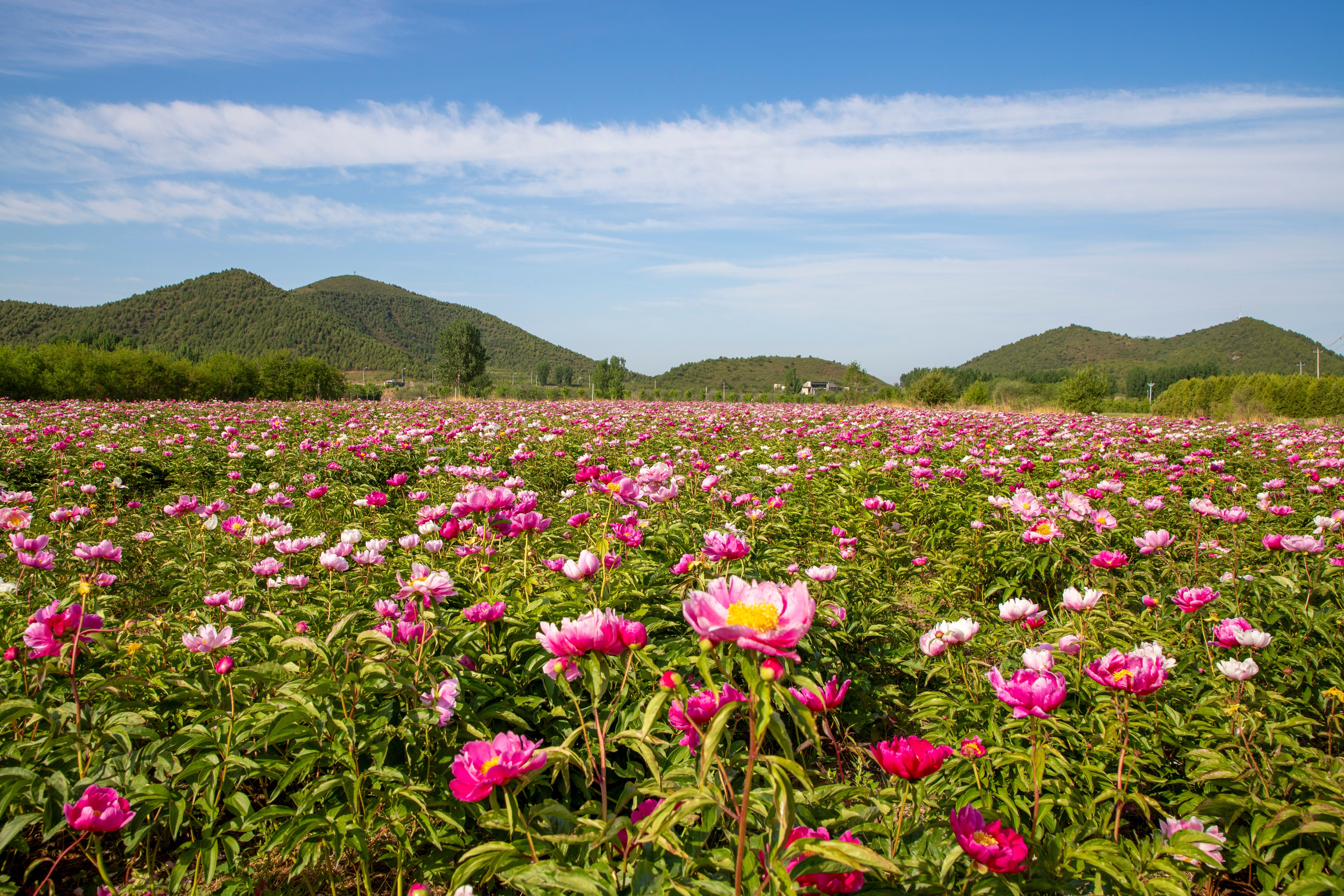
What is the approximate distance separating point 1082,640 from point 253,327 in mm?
117911

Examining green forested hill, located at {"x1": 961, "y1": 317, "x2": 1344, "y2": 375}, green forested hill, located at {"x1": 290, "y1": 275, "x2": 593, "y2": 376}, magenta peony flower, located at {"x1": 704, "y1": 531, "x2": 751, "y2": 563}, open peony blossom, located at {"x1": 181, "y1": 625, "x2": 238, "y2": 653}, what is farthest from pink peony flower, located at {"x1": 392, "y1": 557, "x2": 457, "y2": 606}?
green forested hill, located at {"x1": 290, "y1": 275, "x2": 593, "y2": 376}

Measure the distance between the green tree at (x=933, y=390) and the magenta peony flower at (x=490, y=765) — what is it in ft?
89.1

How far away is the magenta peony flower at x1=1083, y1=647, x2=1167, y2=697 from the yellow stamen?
1121mm

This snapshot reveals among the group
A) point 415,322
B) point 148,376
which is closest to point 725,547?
point 148,376

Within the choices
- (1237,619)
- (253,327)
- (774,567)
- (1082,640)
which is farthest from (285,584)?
(253,327)

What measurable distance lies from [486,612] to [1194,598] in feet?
8.50

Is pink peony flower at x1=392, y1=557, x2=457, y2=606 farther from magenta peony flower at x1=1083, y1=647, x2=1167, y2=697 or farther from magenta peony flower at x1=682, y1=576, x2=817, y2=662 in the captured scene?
magenta peony flower at x1=1083, y1=647, x2=1167, y2=697

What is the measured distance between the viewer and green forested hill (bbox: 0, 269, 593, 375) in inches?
3329

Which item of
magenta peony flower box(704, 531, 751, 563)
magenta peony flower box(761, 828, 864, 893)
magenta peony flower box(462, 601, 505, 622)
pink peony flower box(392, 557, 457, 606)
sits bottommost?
magenta peony flower box(761, 828, 864, 893)

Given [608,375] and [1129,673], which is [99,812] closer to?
[1129,673]

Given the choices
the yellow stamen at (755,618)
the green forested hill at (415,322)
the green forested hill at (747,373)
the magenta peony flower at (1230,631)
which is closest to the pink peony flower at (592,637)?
the yellow stamen at (755,618)

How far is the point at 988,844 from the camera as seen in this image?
1111 millimetres

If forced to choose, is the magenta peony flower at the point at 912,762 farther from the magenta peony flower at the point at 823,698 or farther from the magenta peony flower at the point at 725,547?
the magenta peony flower at the point at 725,547

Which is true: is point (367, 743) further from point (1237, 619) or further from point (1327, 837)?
point (1237, 619)
